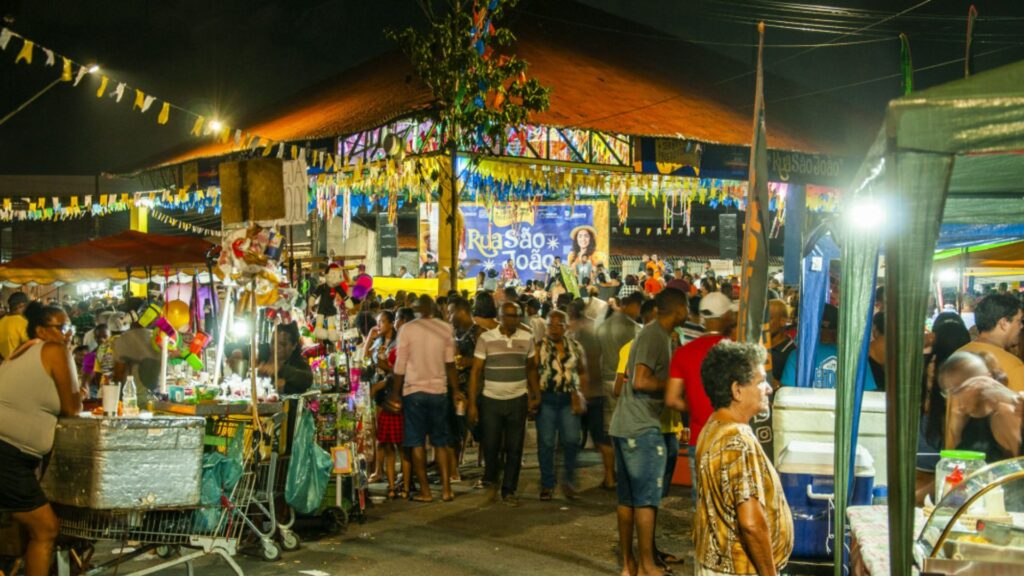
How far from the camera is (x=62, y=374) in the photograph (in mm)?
6352

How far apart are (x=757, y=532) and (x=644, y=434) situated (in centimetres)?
326

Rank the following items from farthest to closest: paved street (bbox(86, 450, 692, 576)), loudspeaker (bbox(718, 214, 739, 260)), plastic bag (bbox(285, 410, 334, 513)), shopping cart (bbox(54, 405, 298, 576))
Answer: loudspeaker (bbox(718, 214, 739, 260)) → plastic bag (bbox(285, 410, 334, 513)) → paved street (bbox(86, 450, 692, 576)) → shopping cart (bbox(54, 405, 298, 576))

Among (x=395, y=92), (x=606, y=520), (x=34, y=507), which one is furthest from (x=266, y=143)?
(x=34, y=507)

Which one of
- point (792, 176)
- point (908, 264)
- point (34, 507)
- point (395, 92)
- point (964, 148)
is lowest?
point (34, 507)

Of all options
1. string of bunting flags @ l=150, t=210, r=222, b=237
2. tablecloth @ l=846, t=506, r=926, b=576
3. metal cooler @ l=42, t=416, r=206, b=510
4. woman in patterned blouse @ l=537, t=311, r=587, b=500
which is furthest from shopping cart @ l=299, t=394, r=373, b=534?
string of bunting flags @ l=150, t=210, r=222, b=237

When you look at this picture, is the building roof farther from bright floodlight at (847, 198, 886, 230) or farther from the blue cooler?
bright floodlight at (847, 198, 886, 230)

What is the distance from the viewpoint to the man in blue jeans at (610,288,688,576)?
7.16 meters

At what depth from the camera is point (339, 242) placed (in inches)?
1228

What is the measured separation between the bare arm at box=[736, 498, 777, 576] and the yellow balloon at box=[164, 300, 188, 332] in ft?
24.7

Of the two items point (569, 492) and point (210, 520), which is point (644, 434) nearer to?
point (210, 520)

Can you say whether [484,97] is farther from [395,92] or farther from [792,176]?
[792,176]

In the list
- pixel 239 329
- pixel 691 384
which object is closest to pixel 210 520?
pixel 691 384

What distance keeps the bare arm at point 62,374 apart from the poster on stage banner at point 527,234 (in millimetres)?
15247

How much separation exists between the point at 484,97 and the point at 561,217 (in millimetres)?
9495
